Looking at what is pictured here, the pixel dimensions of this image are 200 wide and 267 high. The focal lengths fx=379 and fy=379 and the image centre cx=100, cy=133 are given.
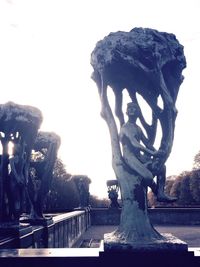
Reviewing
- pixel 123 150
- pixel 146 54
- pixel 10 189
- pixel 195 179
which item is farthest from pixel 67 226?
pixel 195 179

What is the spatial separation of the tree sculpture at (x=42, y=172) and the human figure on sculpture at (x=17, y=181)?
2339 mm

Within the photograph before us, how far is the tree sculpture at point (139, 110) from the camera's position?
5410mm

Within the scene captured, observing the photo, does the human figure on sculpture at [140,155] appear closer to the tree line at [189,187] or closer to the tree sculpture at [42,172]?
the tree sculpture at [42,172]

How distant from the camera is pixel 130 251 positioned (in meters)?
4.88

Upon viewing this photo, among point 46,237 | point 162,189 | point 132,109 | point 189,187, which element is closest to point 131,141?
point 132,109

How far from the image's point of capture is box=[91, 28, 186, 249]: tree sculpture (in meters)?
5.41

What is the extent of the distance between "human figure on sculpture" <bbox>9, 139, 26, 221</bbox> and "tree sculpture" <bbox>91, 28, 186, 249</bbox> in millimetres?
2547

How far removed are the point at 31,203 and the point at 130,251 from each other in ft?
19.2

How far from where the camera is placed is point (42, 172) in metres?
10.7

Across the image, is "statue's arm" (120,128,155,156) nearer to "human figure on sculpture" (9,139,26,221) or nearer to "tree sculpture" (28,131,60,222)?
"human figure on sculpture" (9,139,26,221)

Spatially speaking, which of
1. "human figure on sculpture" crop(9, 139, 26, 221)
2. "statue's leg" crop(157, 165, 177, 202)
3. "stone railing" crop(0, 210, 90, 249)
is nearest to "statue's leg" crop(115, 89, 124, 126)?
"statue's leg" crop(157, 165, 177, 202)

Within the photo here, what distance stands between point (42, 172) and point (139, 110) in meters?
5.56

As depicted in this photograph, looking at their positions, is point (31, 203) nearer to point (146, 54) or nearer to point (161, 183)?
point (161, 183)

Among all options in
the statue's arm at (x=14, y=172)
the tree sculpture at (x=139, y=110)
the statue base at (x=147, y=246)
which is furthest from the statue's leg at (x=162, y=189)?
the statue's arm at (x=14, y=172)
